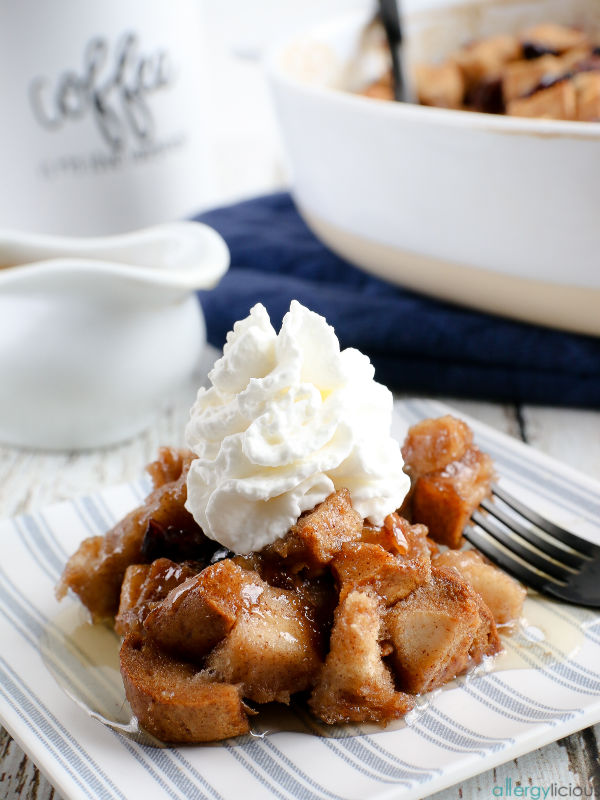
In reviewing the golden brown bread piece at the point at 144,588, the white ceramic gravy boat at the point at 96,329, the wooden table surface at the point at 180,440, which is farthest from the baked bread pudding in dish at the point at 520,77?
the golden brown bread piece at the point at 144,588

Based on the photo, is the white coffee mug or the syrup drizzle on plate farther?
the white coffee mug

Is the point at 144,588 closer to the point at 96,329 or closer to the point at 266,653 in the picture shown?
the point at 266,653

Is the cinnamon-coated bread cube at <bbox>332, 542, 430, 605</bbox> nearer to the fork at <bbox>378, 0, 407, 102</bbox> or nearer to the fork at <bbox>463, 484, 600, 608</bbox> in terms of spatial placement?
the fork at <bbox>463, 484, 600, 608</bbox>

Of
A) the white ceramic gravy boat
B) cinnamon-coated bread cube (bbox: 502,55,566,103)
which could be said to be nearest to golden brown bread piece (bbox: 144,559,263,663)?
the white ceramic gravy boat

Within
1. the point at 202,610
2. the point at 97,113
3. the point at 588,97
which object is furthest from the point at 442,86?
the point at 202,610

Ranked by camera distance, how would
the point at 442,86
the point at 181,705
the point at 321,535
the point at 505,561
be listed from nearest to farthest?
1. the point at 181,705
2. the point at 321,535
3. the point at 505,561
4. the point at 442,86

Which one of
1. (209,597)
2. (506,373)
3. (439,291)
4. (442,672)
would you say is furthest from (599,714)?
(439,291)

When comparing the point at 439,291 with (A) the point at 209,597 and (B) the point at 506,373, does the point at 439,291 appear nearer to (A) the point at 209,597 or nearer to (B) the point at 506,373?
(B) the point at 506,373

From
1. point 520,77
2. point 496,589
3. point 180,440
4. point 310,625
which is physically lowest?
point 180,440
